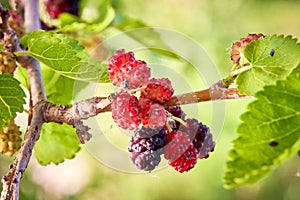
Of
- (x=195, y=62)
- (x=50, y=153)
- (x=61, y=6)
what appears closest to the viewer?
(x=50, y=153)

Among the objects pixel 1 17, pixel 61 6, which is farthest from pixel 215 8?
pixel 1 17

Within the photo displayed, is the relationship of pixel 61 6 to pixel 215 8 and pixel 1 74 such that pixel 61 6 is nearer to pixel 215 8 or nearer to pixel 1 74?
pixel 1 74

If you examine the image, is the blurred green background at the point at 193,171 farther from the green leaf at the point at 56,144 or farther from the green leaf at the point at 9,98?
the green leaf at the point at 9,98

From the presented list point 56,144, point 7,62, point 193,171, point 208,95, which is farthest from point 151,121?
point 193,171

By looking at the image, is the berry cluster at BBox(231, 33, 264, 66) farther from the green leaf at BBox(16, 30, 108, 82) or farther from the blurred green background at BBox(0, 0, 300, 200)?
the blurred green background at BBox(0, 0, 300, 200)

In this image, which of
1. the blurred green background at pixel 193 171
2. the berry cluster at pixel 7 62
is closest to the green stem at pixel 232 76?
the berry cluster at pixel 7 62

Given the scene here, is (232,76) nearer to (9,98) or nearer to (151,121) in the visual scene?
(151,121)
